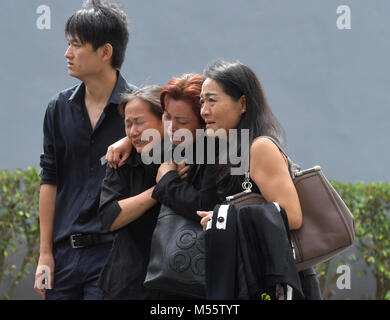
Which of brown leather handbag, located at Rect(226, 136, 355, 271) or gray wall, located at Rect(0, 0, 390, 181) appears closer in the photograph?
brown leather handbag, located at Rect(226, 136, 355, 271)

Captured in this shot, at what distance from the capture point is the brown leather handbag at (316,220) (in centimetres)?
252

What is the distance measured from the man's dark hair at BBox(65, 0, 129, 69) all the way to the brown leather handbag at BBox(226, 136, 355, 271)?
1.10 meters

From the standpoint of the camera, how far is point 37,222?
6352mm

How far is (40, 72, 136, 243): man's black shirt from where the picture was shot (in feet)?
10.6

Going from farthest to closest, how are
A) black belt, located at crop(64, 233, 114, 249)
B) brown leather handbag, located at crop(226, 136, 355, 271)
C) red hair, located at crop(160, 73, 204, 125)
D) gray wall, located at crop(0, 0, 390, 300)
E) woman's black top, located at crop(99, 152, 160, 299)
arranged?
gray wall, located at crop(0, 0, 390, 300) < black belt, located at crop(64, 233, 114, 249) < woman's black top, located at crop(99, 152, 160, 299) < red hair, located at crop(160, 73, 204, 125) < brown leather handbag, located at crop(226, 136, 355, 271)

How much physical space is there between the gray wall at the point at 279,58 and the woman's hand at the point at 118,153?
4.49 m

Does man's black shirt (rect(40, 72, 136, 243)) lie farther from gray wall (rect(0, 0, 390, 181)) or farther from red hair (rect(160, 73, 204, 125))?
gray wall (rect(0, 0, 390, 181))

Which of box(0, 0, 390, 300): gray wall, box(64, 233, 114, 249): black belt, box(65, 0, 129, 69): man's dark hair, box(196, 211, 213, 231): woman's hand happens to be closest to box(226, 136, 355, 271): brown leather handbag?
box(196, 211, 213, 231): woman's hand

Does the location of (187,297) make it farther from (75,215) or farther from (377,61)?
(377,61)

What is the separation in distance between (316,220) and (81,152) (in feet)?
4.00

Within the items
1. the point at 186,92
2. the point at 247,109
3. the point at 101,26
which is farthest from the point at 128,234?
the point at 101,26

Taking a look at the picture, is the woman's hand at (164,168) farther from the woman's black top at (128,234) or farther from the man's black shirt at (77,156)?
the man's black shirt at (77,156)

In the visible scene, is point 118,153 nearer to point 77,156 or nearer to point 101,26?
point 77,156

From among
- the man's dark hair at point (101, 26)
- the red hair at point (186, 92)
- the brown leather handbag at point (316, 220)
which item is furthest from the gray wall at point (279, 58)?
the brown leather handbag at point (316, 220)
